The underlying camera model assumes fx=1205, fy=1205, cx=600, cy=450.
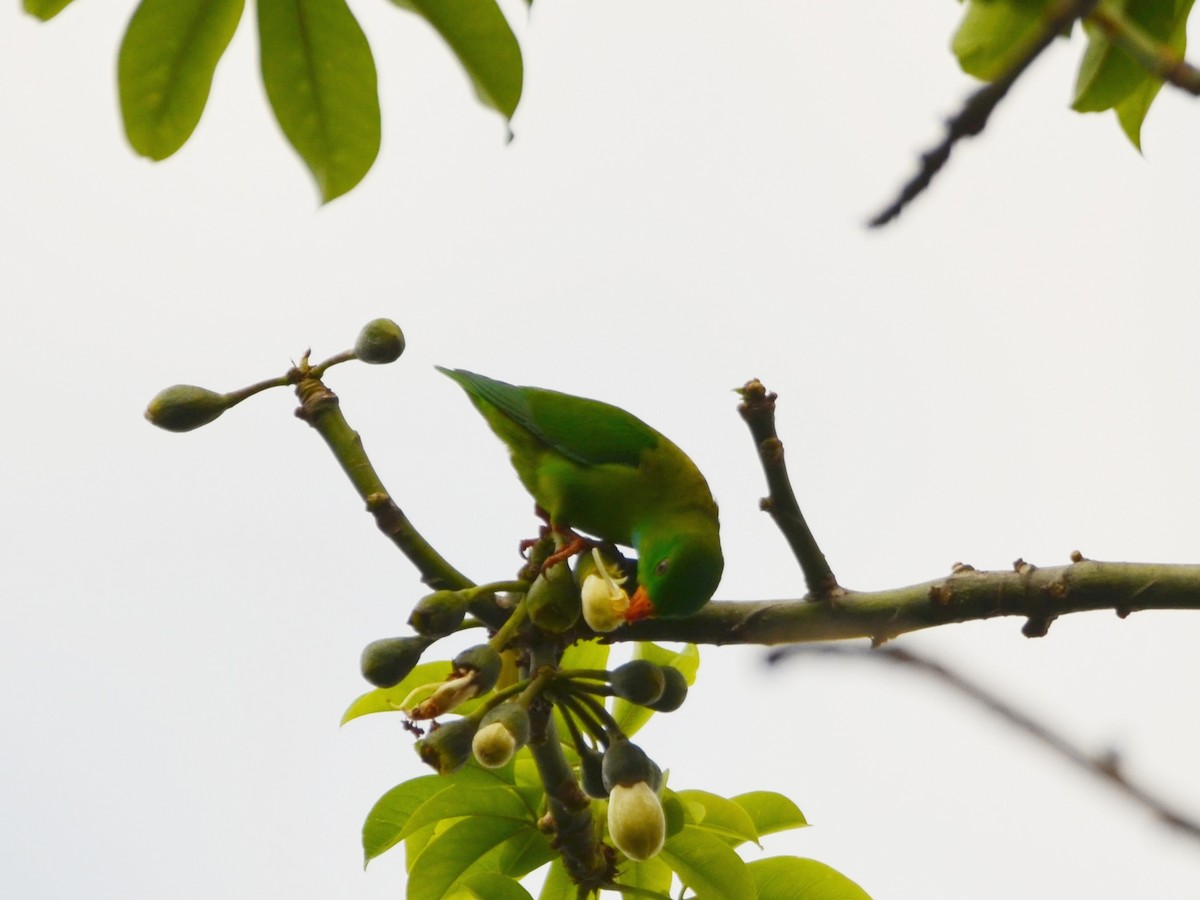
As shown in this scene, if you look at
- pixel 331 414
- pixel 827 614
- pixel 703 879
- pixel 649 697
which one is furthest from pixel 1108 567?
pixel 331 414

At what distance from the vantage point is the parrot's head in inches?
98.3

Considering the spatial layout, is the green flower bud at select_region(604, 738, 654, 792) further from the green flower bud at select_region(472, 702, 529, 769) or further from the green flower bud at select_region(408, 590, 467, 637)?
the green flower bud at select_region(408, 590, 467, 637)

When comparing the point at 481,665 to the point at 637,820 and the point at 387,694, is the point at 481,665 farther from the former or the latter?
the point at 387,694

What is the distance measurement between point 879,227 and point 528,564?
164cm

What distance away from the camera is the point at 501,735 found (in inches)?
76.2

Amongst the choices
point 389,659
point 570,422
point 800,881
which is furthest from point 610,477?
point 389,659

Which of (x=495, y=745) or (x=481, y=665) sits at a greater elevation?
(x=481, y=665)

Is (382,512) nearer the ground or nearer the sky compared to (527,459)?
nearer the ground

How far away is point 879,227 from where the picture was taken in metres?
0.80

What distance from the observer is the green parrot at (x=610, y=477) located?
2912 mm

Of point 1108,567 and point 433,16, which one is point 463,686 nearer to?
point 1108,567

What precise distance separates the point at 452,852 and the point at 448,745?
571mm

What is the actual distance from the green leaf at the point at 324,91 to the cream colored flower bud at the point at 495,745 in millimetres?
1061

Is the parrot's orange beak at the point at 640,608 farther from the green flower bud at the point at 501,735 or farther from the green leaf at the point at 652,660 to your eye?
the green flower bud at the point at 501,735
